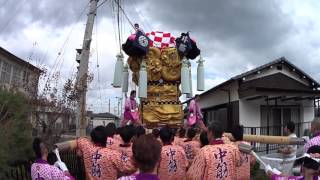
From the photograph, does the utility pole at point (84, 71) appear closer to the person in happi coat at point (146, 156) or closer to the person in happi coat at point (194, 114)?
the person in happi coat at point (194, 114)

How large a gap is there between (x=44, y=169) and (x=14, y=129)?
156 inches

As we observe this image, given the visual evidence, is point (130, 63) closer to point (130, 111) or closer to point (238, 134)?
point (130, 111)

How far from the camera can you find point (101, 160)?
588cm

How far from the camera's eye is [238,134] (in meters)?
6.89

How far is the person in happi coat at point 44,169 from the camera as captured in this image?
5.42 meters

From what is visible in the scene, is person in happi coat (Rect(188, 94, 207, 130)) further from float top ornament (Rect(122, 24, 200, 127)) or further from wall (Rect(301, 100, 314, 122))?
wall (Rect(301, 100, 314, 122))

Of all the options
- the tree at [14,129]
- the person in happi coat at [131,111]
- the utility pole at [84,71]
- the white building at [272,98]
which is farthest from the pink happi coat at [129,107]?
the white building at [272,98]

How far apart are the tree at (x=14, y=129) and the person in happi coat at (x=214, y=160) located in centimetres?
339

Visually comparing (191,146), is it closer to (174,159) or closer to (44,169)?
(174,159)

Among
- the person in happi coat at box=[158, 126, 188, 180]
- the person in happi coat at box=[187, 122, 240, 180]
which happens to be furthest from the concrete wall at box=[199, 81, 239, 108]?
the person in happi coat at box=[187, 122, 240, 180]

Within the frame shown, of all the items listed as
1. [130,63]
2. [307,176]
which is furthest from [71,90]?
[307,176]

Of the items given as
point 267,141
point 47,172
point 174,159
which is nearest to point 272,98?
point 267,141

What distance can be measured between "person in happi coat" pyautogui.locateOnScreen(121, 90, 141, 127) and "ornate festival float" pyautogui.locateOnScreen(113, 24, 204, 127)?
0.20 metres

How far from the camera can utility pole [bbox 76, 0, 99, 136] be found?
14198 mm
